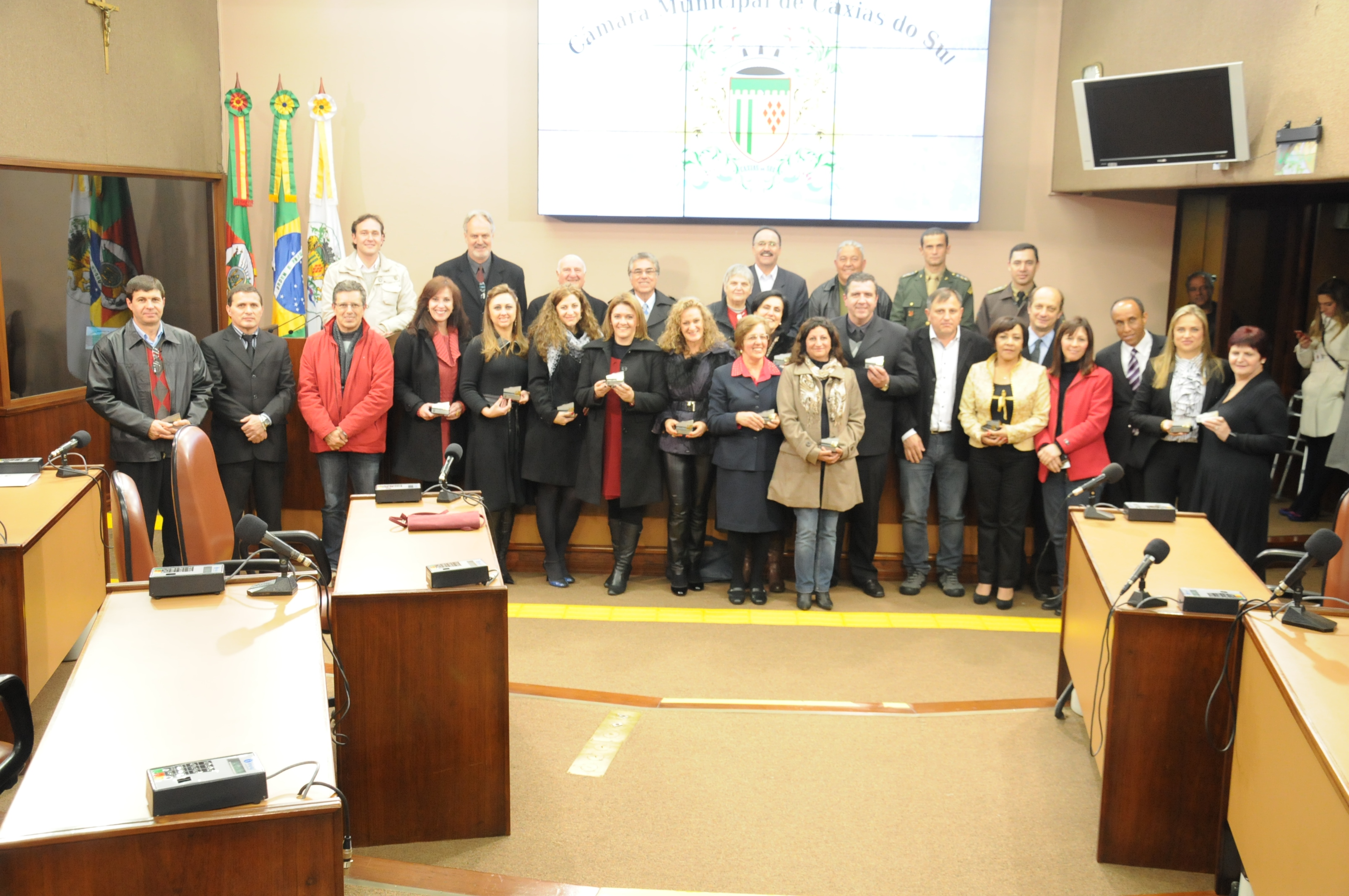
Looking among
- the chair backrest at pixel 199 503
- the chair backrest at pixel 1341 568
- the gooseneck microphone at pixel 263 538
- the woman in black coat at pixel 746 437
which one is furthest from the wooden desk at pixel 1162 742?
the chair backrest at pixel 199 503

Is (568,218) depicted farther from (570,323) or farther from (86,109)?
(86,109)

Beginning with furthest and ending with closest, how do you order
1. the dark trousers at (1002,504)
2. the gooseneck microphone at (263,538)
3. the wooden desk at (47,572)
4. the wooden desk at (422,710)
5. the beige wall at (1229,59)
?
the dark trousers at (1002,504), the beige wall at (1229,59), the wooden desk at (47,572), the wooden desk at (422,710), the gooseneck microphone at (263,538)

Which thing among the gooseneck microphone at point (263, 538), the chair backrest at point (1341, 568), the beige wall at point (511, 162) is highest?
the beige wall at point (511, 162)

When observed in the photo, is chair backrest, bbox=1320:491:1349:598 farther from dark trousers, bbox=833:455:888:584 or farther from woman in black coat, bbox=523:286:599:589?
woman in black coat, bbox=523:286:599:589

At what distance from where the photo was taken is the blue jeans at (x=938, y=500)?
19.6 feet

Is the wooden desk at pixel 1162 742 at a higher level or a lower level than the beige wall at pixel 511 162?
lower

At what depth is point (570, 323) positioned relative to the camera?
5.89 m

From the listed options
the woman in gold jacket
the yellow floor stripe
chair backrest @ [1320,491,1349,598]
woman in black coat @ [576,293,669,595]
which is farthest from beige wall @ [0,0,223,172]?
chair backrest @ [1320,491,1349,598]

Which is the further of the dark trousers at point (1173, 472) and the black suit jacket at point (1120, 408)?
the black suit jacket at point (1120, 408)

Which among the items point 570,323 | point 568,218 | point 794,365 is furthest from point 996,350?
point 568,218

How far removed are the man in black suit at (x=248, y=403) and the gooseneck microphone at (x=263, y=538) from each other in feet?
9.10

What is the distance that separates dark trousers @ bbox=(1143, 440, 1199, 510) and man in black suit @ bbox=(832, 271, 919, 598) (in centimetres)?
127

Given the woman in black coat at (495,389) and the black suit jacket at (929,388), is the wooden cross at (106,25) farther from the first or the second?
the black suit jacket at (929,388)

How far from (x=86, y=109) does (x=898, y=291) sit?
4977 millimetres
